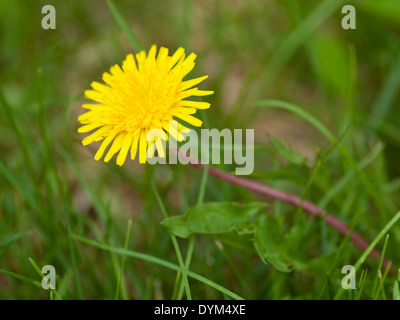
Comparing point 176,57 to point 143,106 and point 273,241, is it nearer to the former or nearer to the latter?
point 143,106

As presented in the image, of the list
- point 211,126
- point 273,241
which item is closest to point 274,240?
point 273,241

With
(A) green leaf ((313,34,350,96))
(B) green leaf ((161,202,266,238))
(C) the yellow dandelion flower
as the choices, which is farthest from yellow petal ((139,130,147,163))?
(A) green leaf ((313,34,350,96))

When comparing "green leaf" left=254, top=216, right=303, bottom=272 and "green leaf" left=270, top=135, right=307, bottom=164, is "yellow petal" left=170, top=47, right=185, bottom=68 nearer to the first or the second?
"green leaf" left=270, top=135, right=307, bottom=164

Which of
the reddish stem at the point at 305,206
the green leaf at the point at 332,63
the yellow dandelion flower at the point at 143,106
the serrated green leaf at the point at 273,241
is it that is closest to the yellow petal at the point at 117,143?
the yellow dandelion flower at the point at 143,106

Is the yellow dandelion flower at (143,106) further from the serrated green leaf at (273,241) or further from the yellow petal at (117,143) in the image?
the serrated green leaf at (273,241)

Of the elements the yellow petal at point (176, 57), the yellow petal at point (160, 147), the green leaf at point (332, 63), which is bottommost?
the yellow petal at point (160, 147)

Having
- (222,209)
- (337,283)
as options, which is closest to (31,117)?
(222,209)
